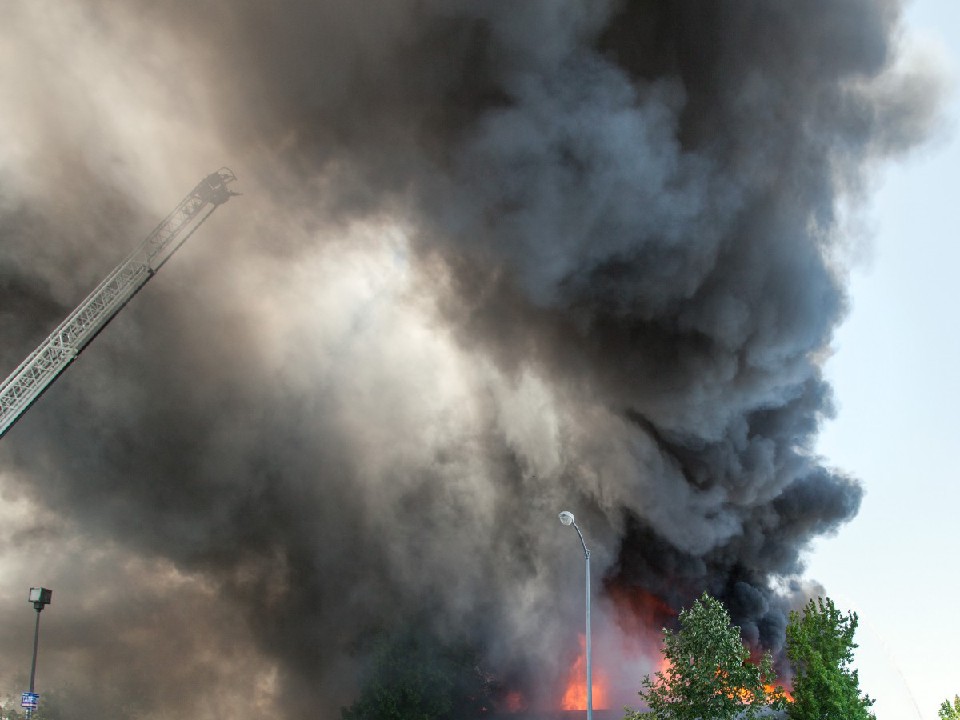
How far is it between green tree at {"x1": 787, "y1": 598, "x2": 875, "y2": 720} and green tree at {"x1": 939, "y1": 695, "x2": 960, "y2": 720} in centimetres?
301

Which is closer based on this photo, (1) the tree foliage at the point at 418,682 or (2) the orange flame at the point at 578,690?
(1) the tree foliage at the point at 418,682

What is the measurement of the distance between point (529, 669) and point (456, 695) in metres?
7.12

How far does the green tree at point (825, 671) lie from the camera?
30.1 metres

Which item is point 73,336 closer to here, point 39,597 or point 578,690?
point 39,597

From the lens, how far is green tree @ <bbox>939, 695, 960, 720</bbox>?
30.8m

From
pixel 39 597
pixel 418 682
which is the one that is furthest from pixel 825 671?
pixel 418 682

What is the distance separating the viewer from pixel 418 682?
5841cm

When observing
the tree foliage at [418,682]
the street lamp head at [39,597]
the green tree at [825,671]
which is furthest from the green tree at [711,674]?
the tree foliage at [418,682]

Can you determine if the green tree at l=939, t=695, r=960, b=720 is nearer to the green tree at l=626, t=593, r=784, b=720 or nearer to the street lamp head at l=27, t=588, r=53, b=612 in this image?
the green tree at l=626, t=593, r=784, b=720

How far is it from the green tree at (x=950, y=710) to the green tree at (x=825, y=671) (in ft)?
9.87

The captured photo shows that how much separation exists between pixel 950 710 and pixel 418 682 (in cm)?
3663

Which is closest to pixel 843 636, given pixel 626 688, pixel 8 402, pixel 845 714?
pixel 845 714

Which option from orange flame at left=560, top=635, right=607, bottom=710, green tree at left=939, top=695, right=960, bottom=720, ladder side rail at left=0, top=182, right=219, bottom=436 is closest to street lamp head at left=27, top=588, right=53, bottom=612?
ladder side rail at left=0, top=182, right=219, bottom=436

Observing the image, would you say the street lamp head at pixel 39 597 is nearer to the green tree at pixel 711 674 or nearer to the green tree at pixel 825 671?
the green tree at pixel 711 674
